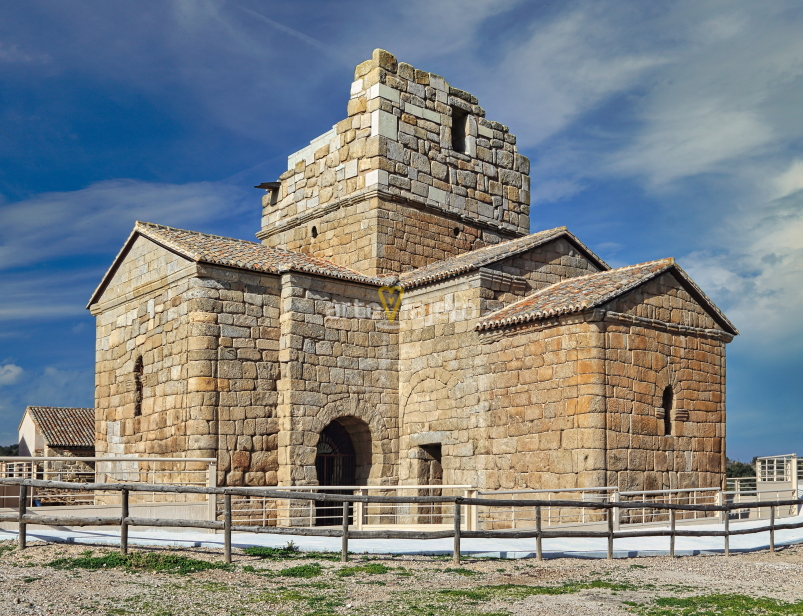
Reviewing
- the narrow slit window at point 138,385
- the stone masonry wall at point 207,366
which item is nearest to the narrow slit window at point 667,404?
the stone masonry wall at point 207,366

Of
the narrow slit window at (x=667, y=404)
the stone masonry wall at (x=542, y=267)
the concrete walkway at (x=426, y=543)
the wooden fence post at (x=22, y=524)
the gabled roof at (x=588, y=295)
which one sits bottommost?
the concrete walkway at (x=426, y=543)

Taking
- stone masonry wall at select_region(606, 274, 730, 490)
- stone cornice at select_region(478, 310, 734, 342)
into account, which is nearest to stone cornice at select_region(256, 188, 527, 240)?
stone cornice at select_region(478, 310, 734, 342)

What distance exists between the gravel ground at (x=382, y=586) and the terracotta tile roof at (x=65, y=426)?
27.2 metres

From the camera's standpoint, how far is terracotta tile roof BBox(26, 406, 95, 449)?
37531 millimetres

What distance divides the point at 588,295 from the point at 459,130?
8839mm

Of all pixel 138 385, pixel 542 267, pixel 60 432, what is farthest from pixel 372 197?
pixel 60 432

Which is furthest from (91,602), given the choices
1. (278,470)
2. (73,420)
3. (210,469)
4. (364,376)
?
(73,420)

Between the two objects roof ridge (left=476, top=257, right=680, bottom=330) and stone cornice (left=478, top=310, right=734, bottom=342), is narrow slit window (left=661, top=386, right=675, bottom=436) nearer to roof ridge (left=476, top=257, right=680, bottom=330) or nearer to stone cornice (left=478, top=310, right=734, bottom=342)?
stone cornice (left=478, top=310, right=734, bottom=342)

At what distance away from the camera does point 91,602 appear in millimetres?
8945

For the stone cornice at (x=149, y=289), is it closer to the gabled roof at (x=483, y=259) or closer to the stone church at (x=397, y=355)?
the stone church at (x=397, y=355)

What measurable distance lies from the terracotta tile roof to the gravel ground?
27.2m

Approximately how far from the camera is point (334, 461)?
19906 millimetres

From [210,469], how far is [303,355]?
3322 mm

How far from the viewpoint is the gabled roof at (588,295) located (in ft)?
54.6
